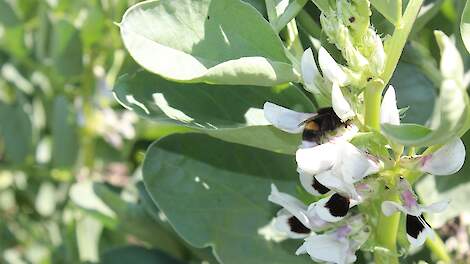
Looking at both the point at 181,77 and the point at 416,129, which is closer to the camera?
the point at 416,129

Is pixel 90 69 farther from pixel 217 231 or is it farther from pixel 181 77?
pixel 181 77

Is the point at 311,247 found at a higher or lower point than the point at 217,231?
higher

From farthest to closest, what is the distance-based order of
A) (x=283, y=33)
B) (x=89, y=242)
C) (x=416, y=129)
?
1. (x=89, y=242)
2. (x=283, y=33)
3. (x=416, y=129)

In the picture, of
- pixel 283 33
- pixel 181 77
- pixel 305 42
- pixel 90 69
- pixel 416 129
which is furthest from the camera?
pixel 90 69

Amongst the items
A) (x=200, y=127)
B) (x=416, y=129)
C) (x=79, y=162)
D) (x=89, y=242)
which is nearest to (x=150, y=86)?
(x=200, y=127)

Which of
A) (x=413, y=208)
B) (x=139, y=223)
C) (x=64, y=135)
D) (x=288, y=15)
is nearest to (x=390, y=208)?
(x=413, y=208)

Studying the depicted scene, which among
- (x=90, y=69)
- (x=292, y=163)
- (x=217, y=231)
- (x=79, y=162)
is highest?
(x=292, y=163)

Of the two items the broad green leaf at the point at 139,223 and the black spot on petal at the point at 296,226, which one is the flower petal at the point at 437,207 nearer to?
the black spot on petal at the point at 296,226

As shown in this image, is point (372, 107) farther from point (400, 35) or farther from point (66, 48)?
point (66, 48)
